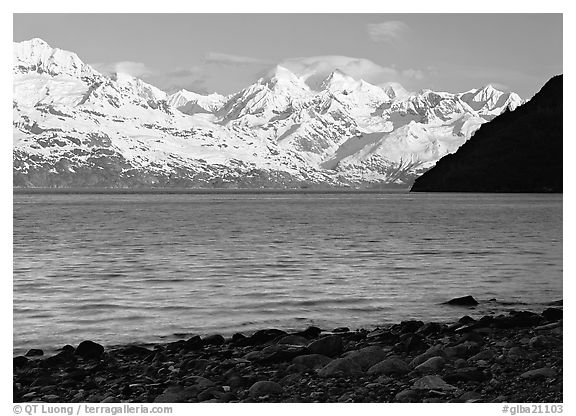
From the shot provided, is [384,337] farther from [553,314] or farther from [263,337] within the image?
[553,314]

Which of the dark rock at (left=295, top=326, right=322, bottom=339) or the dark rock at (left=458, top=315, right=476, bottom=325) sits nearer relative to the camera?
the dark rock at (left=295, top=326, right=322, bottom=339)

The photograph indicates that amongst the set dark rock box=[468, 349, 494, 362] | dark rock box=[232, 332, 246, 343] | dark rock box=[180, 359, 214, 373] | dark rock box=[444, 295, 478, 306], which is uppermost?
dark rock box=[468, 349, 494, 362]

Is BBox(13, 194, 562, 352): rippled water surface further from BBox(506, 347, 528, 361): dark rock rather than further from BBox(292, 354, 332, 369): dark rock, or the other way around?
BBox(506, 347, 528, 361): dark rock

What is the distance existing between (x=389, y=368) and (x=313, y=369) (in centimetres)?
159

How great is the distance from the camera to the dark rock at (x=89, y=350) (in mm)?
19359

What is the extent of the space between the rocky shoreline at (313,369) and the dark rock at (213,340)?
25 mm

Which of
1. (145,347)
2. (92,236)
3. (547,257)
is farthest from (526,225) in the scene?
(145,347)

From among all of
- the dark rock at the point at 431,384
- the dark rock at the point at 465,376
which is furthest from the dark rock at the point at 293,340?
the dark rock at the point at 431,384

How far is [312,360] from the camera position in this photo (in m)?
17.1

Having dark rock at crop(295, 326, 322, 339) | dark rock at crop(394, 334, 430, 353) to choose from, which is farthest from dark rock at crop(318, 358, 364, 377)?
dark rock at crop(295, 326, 322, 339)

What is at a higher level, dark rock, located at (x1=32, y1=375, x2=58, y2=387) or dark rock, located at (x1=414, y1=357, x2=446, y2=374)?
dark rock, located at (x1=414, y1=357, x2=446, y2=374)

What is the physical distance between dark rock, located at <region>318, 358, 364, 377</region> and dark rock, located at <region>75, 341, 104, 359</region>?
602cm

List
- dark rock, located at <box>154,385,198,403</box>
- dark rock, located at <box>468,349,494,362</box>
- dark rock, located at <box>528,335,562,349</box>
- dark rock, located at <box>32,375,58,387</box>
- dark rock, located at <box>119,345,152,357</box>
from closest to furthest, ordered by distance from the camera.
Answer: dark rock, located at <box>154,385,198,403</box> → dark rock, located at <box>32,375,58,387</box> → dark rock, located at <box>468,349,494,362</box> → dark rock, located at <box>528,335,562,349</box> → dark rock, located at <box>119,345,152,357</box>

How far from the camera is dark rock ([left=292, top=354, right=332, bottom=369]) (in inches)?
666
